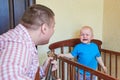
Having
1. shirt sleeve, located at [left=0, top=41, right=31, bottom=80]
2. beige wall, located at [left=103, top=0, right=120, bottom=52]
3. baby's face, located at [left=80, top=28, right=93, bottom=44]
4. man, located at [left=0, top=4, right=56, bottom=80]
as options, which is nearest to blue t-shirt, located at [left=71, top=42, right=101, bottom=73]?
baby's face, located at [left=80, top=28, right=93, bottom=44]

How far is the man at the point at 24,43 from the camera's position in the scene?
0.67m

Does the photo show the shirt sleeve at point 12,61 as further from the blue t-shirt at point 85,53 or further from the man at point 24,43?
the blue t-shirt at point 85,53

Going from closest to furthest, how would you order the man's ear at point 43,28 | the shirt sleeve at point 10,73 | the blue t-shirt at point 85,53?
the shirt sleeve at point 10,73 → the man's ear at point 43,28 → the blue t-shirt at point 85,53

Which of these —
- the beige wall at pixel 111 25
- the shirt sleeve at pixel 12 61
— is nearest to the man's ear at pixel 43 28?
the shirt sleeve at pixel 12 61

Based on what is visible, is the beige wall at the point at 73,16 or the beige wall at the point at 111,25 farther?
the beige wall at the point at 111,25

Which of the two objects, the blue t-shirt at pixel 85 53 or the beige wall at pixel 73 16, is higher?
the beige wall at pixel 73 16

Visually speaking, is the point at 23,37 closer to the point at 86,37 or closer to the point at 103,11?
the point at 86,37

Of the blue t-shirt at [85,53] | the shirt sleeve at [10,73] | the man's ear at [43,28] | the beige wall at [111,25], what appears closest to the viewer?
the shirt sleeve at [10,73]

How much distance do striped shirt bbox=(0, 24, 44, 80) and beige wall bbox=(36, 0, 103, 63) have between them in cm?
134

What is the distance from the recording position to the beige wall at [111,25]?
239 cm

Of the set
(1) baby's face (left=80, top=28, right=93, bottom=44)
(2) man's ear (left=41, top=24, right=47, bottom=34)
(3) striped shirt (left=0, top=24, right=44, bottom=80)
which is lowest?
(1) baby's face (left=80, top=28, right=93, bottom=44)

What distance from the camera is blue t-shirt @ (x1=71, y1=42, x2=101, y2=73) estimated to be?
7.07 ft

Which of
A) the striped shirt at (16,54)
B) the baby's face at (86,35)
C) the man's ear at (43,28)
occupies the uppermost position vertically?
the man's ear at (43,28)

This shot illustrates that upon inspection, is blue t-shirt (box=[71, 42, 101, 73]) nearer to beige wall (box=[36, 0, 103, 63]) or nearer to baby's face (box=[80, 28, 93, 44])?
baby's face (box=[80, 28, 93, 44])
